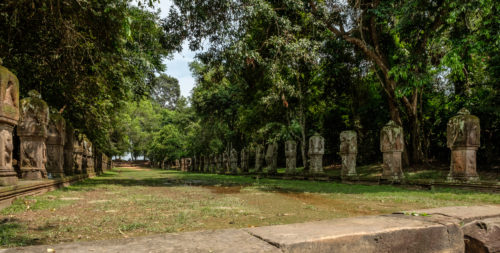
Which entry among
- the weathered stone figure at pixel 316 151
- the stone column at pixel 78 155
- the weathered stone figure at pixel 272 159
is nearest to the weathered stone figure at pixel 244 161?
the weathered stone figure at pixel 272 159

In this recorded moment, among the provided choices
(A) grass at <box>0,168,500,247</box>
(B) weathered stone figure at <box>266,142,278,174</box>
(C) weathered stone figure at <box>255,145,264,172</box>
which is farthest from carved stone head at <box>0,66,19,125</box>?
(C) weathered stone figure at <box>255,145,264,172</box>

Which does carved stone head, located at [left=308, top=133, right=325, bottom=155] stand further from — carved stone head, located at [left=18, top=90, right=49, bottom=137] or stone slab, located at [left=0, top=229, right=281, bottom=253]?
→ stone slab, located at [left=0, top=229, right=281, bottom=253]

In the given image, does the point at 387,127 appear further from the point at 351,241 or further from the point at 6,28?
the point at 6,28

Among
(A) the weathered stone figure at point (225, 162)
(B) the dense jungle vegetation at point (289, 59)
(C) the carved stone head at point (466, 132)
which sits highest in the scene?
(B) the dense jungle vegetation at point (289, 59)

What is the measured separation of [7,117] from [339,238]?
19.0ft

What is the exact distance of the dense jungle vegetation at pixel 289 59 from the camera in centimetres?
755

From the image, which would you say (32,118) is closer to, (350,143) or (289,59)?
(289,59)

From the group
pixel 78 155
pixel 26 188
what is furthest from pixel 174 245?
pixel 78 155

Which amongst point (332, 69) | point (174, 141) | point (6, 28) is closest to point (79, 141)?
point (6, 28)

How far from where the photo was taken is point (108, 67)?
8547 millimetres

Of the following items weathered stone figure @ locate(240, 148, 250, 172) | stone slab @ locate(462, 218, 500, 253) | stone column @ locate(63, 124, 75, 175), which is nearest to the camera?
stone slab @ locate(462, 218, 500, 253)

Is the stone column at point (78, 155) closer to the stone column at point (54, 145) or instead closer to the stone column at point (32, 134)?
the stone column at point (54, 145)

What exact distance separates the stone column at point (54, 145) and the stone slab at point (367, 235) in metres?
9.27

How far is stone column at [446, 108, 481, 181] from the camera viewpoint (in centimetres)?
820
